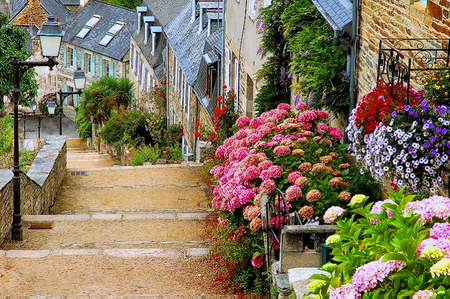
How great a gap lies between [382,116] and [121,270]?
12.5ft

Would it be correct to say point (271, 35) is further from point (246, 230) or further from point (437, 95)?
point (437, 95)

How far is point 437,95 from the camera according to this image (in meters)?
6.78

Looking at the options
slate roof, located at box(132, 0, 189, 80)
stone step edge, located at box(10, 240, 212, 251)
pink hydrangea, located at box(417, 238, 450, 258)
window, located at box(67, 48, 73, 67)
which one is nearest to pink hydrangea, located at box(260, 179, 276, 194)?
stone step edge, located at box(10, 240, 212, 251)

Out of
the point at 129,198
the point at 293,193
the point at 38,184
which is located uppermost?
the point at 293,193

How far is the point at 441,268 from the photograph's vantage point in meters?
4.35

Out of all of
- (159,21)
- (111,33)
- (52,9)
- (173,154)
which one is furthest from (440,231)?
(52,9)

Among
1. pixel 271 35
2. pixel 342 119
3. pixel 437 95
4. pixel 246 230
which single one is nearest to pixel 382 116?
pixel 437 95

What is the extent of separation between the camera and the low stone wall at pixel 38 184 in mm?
11305

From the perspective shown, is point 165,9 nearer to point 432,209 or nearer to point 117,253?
point 117,253

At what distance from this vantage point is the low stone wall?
37.1 feet

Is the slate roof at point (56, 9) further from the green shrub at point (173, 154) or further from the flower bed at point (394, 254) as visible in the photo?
the flower bed at point (394, 254)

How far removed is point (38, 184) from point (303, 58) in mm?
4866

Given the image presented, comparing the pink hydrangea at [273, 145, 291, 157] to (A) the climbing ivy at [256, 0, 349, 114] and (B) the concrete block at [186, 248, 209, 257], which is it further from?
(B) the concrete block at [186, 248, 209, 257]

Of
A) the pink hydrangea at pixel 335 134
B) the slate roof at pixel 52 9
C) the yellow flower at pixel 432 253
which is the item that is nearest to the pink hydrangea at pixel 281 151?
the pink hydrangea at pixel 335 134
